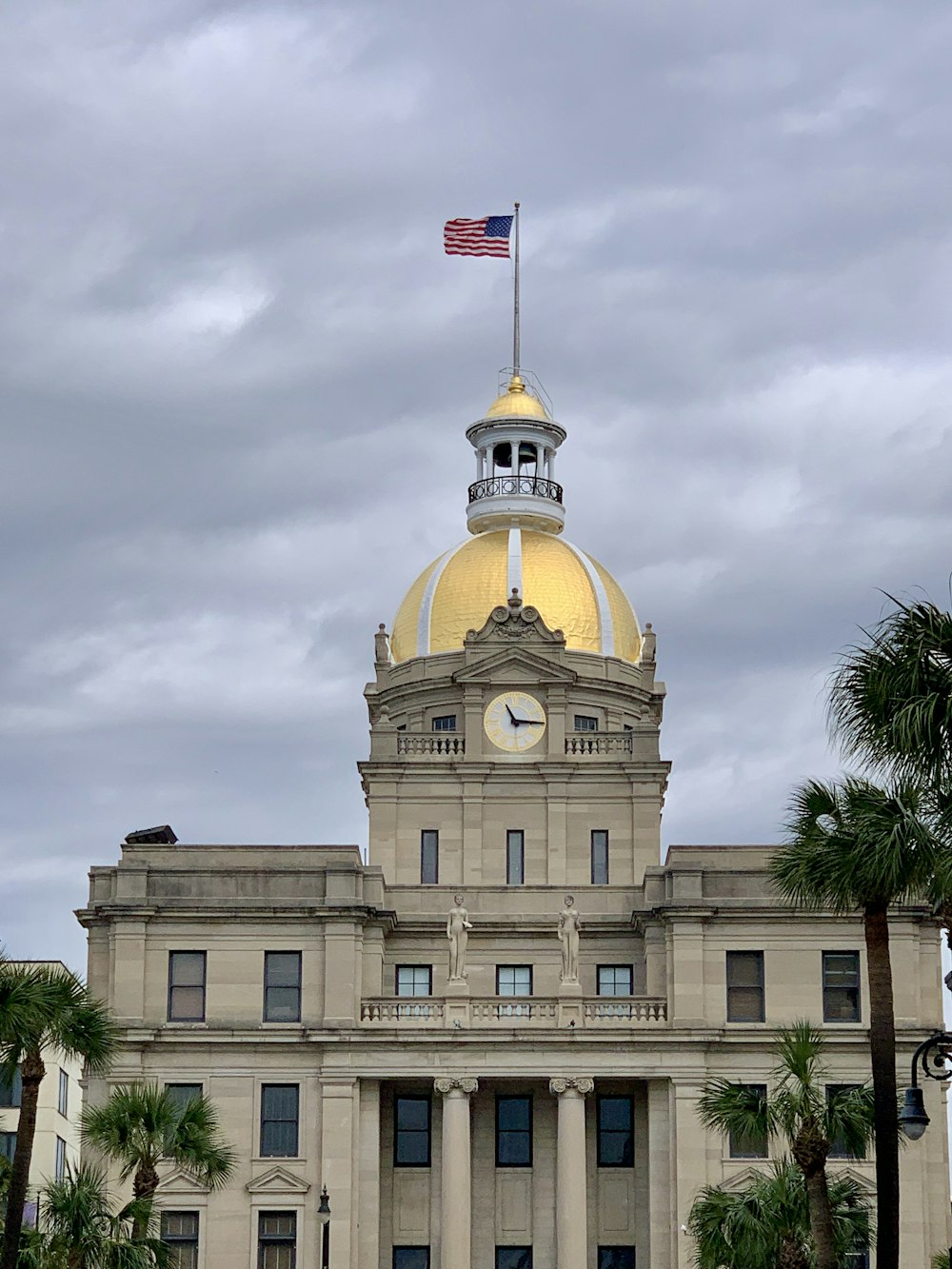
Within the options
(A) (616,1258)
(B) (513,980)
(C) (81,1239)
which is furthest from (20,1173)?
(B) (513,980)

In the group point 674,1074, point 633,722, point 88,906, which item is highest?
point 633,722

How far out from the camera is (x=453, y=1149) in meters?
76.8

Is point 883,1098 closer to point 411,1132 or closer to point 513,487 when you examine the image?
point 411,1132

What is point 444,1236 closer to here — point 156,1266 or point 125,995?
point 125,995

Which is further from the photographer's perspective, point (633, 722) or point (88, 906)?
point (633, 722)

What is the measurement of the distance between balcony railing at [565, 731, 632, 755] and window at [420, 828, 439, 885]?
5.53 meters

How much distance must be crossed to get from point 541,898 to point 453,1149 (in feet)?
33.4

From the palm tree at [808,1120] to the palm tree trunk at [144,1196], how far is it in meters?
13.0

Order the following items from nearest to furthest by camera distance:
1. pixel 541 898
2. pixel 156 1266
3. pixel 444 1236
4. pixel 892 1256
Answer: pixel 892 1256 → pixel 156 1266 → pixel 444 1236 → pixel 541 898

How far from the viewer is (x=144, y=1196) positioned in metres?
60.0

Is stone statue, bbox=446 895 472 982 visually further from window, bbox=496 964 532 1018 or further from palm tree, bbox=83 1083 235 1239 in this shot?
Answer: palm tree, bbox=83 1083 235 1239

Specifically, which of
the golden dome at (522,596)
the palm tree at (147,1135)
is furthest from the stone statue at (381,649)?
the palm tree at (147,1135)

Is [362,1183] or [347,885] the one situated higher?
[347,885]

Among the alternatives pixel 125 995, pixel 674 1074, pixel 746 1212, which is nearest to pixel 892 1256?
pixel 746 1212
